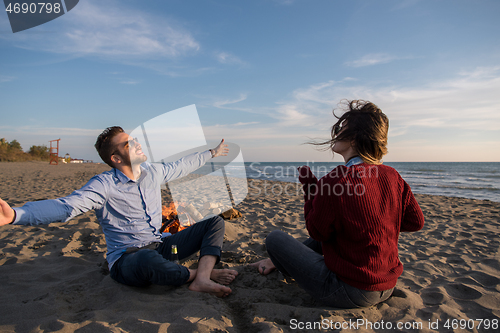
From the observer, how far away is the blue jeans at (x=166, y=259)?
218 cm

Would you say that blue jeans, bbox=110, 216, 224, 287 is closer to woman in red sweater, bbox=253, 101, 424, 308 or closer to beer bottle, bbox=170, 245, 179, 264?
beer bottle, bbox=170, 245, 179, 264

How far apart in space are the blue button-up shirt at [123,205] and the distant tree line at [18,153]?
3592cm

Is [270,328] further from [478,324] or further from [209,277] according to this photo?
[478,324]

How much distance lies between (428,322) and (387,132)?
1.44 meters

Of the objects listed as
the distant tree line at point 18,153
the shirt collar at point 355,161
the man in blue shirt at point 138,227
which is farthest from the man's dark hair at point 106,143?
the distant tree line at point 18,153

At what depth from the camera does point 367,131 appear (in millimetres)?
1822

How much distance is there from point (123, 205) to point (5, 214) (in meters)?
0.96

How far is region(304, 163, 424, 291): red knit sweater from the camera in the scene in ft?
5.48

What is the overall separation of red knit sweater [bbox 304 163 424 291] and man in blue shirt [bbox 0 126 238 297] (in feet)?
3.58

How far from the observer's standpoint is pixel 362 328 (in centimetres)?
180

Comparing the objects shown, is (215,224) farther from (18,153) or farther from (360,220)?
(18,153)

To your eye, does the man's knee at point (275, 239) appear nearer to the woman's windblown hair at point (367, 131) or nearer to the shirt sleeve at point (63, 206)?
the woman's windblown hair at point (367, 131)

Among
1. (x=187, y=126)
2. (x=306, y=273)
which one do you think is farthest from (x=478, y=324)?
(x=187, y=126)

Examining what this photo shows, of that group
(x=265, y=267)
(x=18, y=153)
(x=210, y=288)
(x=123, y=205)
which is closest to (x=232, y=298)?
(x=210, y=288)
